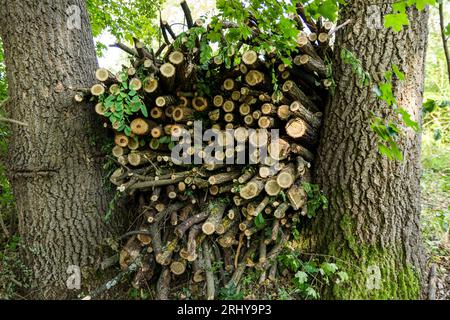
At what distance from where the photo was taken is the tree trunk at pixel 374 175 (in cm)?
253

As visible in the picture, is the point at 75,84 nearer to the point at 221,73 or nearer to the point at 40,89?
the point at 40,89

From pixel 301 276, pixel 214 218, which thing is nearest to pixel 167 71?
pixel 214 218

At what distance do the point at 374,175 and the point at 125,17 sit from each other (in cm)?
453

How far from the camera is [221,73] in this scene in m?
2.91

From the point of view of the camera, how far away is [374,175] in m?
2.57

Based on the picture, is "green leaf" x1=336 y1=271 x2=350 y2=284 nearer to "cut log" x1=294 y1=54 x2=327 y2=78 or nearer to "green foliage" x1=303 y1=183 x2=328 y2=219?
"green foliage" x1=303 y1=183 x2=328 y2=219

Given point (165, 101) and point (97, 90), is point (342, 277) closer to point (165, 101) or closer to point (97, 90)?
point (165, 101)

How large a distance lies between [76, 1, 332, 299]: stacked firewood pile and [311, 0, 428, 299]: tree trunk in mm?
245

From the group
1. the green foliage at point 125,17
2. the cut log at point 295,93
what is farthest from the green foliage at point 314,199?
the green foliage at point 125,17

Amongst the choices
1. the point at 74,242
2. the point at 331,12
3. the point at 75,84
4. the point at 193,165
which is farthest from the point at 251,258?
the point at 75,84

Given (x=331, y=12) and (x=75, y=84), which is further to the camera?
(x=75, y=84)

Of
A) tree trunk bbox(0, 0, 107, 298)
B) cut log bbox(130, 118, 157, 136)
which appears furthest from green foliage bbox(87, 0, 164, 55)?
cut log bbox(130, 118, 157, 136)

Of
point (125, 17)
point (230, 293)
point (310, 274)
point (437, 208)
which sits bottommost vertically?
point (230, 293)
